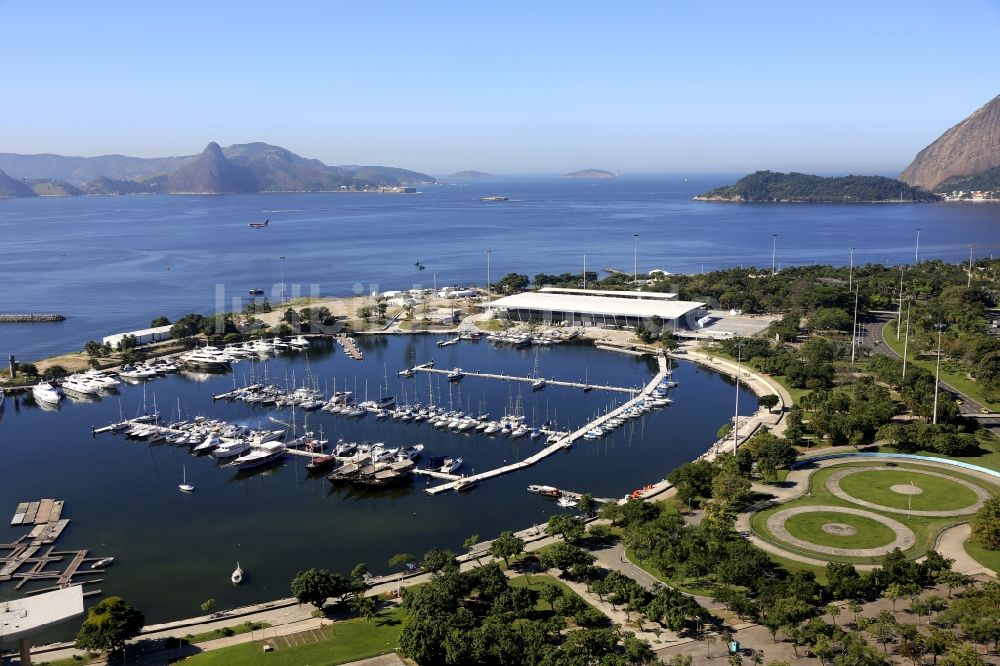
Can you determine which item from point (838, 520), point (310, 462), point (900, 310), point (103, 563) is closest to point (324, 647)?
point (103, 563)

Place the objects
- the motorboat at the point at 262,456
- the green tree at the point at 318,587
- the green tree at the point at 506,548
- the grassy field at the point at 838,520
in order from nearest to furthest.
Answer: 1. the green tree at the point at 318,587
2. the green tree at the point at 506,548
3. the grassy field at the point at 838,520
4. the motorboat at the point at 262,456

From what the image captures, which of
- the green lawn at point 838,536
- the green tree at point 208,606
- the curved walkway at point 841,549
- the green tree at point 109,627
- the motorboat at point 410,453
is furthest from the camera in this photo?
the motorboat at point 410,453

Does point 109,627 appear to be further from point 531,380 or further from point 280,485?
point 531,380

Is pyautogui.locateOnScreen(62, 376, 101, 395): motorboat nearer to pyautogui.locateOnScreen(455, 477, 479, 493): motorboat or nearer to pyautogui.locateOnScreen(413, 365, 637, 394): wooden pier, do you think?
pyautogui.locateOnScreen(413, 365, 637, 394): wooden pier

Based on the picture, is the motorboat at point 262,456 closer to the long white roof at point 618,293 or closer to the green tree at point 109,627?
the green tree at point 109,627

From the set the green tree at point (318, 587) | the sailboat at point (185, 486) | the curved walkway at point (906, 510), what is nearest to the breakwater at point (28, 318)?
the sailboat at point (185, 486)

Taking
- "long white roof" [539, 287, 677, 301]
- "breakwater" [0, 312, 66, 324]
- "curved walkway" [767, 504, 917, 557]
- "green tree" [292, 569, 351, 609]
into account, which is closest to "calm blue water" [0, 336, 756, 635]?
"green tree" [292, 569, 351, 609]
